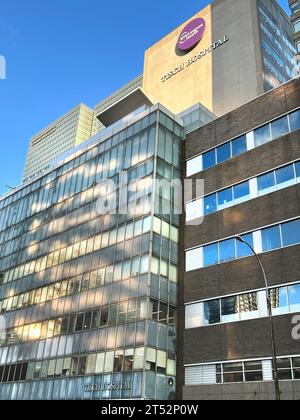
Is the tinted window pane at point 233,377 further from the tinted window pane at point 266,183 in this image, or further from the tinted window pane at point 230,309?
the tinted window pane at point 266,183

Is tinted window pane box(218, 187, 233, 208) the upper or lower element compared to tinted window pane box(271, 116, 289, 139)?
lower

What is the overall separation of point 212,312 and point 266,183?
1053cm

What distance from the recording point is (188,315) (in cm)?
3341

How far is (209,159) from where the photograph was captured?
38188mm

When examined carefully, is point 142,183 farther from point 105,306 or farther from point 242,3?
point 242,3

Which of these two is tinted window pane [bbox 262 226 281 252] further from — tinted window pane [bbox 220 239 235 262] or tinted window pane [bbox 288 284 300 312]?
tinted window pane [bbox 288 284 300 312]

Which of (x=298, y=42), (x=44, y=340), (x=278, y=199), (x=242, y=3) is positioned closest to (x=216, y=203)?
(x=278, y=199)

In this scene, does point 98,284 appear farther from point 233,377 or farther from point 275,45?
point 275,45

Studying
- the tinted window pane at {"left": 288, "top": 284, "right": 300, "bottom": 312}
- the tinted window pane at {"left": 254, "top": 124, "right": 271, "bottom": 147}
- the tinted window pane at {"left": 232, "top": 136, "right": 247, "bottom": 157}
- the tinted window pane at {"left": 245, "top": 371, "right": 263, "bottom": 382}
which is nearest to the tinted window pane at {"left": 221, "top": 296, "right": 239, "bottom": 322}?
the tinted window pane at {"left": 245, "top": 371, "right": 263, "bottom": 382}

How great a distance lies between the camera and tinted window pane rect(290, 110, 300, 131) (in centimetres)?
3227

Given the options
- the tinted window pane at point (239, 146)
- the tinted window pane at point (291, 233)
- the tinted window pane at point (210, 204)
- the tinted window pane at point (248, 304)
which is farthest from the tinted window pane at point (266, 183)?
the tinted window pane at point (248, 304)

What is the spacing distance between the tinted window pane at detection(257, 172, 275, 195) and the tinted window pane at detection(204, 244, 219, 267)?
Answer: 18.5ft

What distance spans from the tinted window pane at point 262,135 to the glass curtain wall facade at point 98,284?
8.07 m
